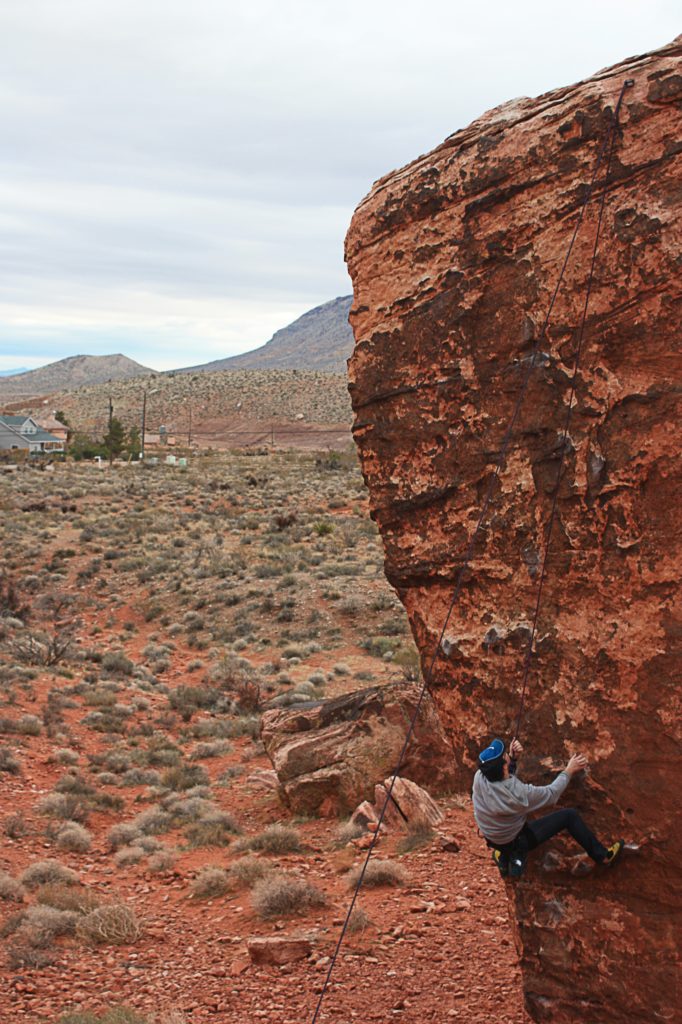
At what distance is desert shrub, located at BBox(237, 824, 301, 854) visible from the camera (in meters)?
11.4

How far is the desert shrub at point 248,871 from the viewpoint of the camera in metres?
10.4

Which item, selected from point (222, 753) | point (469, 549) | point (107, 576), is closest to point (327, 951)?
point (469, 549)

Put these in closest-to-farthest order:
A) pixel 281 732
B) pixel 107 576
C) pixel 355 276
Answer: pixel 355 276 < pixel 281 732 < pixel 107 576

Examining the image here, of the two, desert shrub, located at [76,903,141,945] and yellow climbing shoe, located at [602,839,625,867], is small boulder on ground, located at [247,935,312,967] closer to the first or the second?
desert shrub, located at [76,903,141,945]

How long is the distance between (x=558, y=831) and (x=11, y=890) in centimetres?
710

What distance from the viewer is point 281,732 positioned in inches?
535

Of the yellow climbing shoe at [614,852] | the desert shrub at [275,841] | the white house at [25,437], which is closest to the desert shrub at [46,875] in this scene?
the desert shrub at [275,841]

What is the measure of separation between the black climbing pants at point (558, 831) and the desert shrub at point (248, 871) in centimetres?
560

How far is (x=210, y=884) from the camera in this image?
10.4 metres

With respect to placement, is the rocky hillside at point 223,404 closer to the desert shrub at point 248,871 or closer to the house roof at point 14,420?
the house roof at point 14,420

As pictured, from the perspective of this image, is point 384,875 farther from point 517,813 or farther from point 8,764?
point 8,764

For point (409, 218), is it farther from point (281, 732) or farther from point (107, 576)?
point (107, 576)

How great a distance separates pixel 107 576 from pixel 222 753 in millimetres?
14618

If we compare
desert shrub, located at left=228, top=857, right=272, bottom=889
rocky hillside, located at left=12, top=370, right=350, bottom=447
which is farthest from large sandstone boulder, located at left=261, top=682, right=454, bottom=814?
rocky hillside, located at left=12, top=370, right=350, bottom=447
